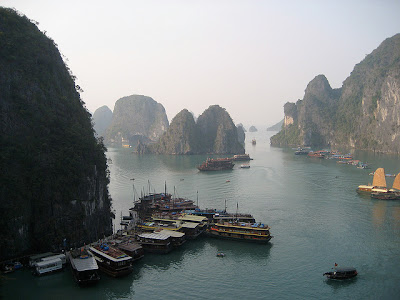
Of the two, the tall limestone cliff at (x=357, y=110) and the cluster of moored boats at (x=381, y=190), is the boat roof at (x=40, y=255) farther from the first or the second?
the tall limestone cliff at (x=357, y=110)

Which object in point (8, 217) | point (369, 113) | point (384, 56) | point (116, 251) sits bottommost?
point (116, 251)

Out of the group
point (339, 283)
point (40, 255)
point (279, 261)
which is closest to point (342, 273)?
point (339, 283)

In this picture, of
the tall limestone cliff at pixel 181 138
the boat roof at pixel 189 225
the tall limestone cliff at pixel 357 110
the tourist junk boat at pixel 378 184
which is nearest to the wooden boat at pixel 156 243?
the boat roof at pixel 189 225

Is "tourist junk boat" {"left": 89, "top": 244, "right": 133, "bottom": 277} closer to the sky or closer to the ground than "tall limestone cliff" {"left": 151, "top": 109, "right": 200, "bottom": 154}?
closer to the ground

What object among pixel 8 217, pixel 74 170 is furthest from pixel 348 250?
pixel 8 217

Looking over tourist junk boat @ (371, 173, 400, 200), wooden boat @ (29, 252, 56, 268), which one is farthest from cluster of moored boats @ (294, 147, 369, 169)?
wooden boat @ (29, 252, 56, 268)

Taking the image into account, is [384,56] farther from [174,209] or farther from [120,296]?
[120,296]

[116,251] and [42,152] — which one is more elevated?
[42,152]

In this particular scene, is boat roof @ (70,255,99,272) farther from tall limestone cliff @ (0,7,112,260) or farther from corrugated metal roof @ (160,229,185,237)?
corrugated metal roof @ (160,229,185,237)
